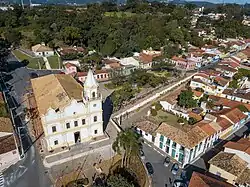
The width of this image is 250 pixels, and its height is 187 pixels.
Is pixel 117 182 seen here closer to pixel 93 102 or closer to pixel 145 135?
pixel 93 102

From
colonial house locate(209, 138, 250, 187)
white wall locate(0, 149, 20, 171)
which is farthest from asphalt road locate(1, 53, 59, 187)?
colonial house locate(209, 138, 250, 187)

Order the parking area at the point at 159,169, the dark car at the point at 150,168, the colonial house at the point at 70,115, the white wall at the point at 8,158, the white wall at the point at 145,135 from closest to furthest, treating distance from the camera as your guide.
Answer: the parking area at the point at 159,169
the white wall at the point at 8,158
the dark car at the point at 150,168
the colonial house at the point at 70,115
the white wall at the point at 145,135

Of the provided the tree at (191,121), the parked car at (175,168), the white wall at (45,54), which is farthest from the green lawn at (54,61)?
the parked car at (175,168)

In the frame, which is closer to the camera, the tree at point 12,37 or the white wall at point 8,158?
the white wall at point 8,158

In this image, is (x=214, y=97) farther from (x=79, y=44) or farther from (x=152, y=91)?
(x=79, y=44)

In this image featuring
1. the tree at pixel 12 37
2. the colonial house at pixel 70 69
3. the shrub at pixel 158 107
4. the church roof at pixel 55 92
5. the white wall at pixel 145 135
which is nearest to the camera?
the church roof at pixel 55 92

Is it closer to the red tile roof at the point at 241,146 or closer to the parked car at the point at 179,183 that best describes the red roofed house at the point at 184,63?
the red tile roof at the point at 241,146

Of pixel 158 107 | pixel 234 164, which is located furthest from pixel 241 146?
pixel 158 107
